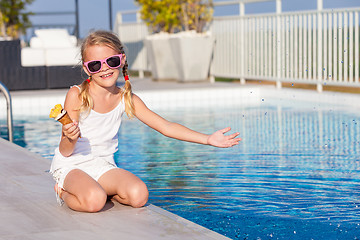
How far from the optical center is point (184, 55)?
12039 mm

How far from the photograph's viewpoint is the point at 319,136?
6.46m

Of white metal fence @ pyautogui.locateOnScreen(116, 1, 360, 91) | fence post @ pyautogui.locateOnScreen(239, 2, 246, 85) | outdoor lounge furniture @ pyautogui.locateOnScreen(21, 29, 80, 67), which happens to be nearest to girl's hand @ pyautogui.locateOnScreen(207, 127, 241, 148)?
white metal fence @ pyautogui.locateOnScreen(116, 1, 360, 91)

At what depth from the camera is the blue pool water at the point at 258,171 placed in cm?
345

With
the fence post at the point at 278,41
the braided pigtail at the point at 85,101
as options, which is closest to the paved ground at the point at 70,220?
the braided pigtail at the point at 85,101

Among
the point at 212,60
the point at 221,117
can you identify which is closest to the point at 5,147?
the point at 221,117

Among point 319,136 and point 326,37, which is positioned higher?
point 326,37

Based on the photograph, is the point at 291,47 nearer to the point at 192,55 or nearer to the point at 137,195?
the point at 192,55

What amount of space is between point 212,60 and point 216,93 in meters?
2.03

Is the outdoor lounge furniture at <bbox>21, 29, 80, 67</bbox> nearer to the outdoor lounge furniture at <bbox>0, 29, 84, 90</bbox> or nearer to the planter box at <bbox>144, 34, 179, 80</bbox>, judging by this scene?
the outdoor lounge furniture at <bbox>0, 29, 84, 90</bbox>

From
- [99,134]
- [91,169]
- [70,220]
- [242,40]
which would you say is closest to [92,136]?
[99,134]

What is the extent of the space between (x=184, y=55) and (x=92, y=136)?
876cm

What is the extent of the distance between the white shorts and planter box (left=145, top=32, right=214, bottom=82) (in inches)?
340

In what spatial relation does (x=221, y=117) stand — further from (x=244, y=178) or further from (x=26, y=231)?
(x=26, y=231)

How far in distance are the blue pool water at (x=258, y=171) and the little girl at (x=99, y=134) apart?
0.45 metres
